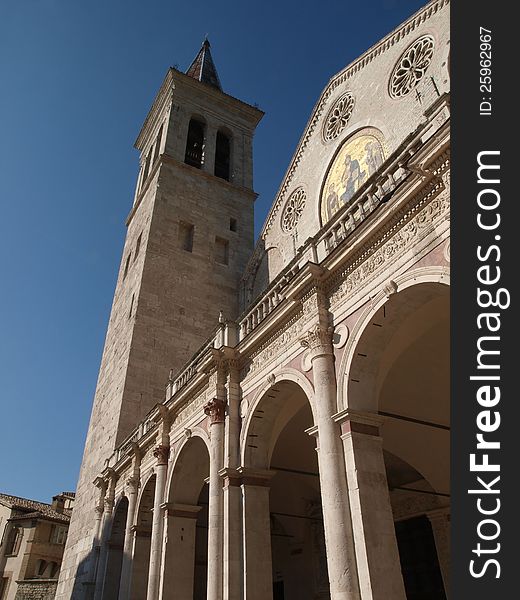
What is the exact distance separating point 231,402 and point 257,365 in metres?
1.09

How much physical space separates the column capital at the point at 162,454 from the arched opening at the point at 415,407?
602cm

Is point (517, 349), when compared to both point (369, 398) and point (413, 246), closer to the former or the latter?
point (413, 246)

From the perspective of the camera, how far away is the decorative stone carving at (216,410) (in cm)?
1202

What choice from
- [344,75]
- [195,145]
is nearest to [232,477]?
[344,75]

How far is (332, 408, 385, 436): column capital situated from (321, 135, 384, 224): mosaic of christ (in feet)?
24.0

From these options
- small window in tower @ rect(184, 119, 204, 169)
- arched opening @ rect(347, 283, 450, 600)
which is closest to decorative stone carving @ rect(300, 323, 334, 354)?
arched opening @ rect(347, 283, 450, 600)

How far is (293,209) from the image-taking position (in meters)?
17.5

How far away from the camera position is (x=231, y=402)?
473 inches

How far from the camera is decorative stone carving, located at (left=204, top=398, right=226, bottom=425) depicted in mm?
12016

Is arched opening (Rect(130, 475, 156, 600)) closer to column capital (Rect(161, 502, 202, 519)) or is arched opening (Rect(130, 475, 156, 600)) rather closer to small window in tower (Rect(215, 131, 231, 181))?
column capital (Rect(161, 502, 202, 519))

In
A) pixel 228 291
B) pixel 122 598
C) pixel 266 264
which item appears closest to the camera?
pixel 122 598

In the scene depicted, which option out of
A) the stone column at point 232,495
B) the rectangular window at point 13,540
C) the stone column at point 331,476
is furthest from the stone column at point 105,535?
the rectangular window at point 13,540

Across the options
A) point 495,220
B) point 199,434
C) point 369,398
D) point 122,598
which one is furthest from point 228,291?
point 495,220

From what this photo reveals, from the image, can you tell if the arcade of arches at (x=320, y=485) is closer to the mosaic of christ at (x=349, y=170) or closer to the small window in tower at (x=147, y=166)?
the mosaic of christ at (x=349, y=170)
